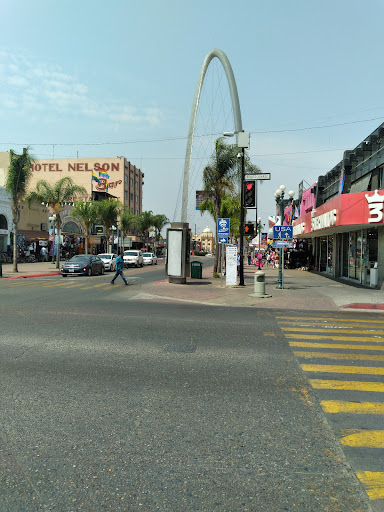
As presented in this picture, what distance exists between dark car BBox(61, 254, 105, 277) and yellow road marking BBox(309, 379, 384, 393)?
981 inches

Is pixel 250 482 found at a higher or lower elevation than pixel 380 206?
lower

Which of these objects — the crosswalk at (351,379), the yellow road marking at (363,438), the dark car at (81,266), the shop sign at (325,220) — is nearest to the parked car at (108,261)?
the dark car at (81,266)

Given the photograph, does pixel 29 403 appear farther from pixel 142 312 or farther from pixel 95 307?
pixel 95 307

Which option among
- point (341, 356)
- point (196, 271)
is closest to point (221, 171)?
point (196, 271)

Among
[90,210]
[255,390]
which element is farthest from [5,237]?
[255,390]

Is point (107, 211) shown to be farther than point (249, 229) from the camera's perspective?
Yes

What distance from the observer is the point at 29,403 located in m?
4.97

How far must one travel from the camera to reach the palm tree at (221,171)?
28719mm

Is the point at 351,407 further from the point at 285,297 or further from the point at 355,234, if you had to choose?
the point at 355,234

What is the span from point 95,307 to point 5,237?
36.3 meters

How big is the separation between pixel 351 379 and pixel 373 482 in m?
2.86

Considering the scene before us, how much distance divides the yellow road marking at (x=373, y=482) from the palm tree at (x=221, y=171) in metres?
25.5

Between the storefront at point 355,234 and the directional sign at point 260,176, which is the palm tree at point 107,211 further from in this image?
the directional sign at point 260,176

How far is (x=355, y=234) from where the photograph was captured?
2466 cm
